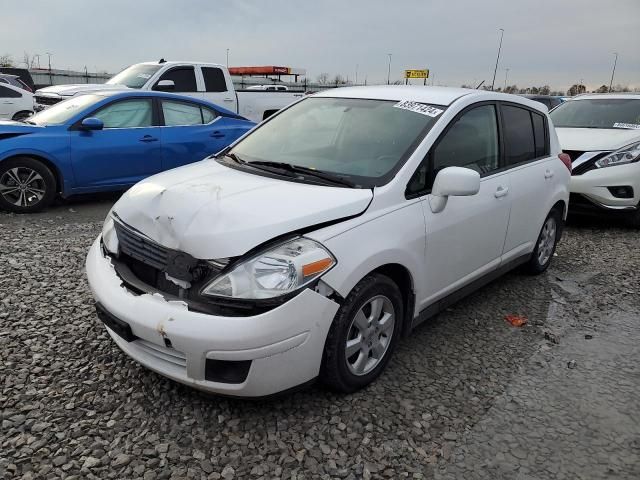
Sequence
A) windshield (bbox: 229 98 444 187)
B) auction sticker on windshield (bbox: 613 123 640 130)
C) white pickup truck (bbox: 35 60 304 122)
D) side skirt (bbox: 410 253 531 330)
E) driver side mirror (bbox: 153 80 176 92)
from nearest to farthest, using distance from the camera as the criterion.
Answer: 1. windshield (bbox: 229 98 444 187)
2. side skirt (bbox: 410 253 531 330)
3. auction sticker on windshield (bbox: 613 123 640 130)
4. driver side mirror (bbox: 153 80 176 92)
5. white pickup truck (bbox: 35 60 304 122)

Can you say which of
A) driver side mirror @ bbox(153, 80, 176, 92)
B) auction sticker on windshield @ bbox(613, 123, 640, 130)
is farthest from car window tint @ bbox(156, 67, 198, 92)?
auction sticker on windshield @ bbox(613, 123, 640, 130)

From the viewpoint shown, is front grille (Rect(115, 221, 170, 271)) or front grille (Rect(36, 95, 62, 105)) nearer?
front grille (Rect(115, 221, 170, 271))

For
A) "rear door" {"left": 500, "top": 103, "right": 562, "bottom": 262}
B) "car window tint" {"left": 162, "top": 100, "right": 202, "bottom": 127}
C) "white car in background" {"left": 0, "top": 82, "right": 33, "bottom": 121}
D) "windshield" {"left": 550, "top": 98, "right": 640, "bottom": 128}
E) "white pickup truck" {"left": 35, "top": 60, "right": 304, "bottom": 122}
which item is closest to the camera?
"rear door" {"left": 500, "top": 103, "right": 562, "bottom": 262}

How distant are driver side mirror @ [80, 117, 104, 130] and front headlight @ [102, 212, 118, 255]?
4.00m

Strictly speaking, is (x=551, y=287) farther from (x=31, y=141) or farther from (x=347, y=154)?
(x=31, y=141)

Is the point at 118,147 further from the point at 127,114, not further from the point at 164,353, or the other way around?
the point at 164,353

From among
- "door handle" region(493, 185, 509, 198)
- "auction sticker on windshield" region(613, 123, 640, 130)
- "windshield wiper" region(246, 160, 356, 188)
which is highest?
"auction sticker on windshield" region(613, 123, 640, 130)

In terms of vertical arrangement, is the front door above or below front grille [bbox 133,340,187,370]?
above

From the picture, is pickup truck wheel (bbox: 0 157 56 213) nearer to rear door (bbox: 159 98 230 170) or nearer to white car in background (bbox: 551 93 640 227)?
rear door (bbox: 159 98 230 170)

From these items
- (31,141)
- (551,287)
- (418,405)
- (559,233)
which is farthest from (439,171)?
Result: (31,141)

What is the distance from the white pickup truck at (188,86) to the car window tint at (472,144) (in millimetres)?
7941

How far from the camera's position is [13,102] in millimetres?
14188

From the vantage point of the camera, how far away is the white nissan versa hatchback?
2445mm

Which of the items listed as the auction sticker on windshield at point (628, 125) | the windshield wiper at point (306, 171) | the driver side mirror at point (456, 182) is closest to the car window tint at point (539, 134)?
the driver side mirror at point (456, 182)
